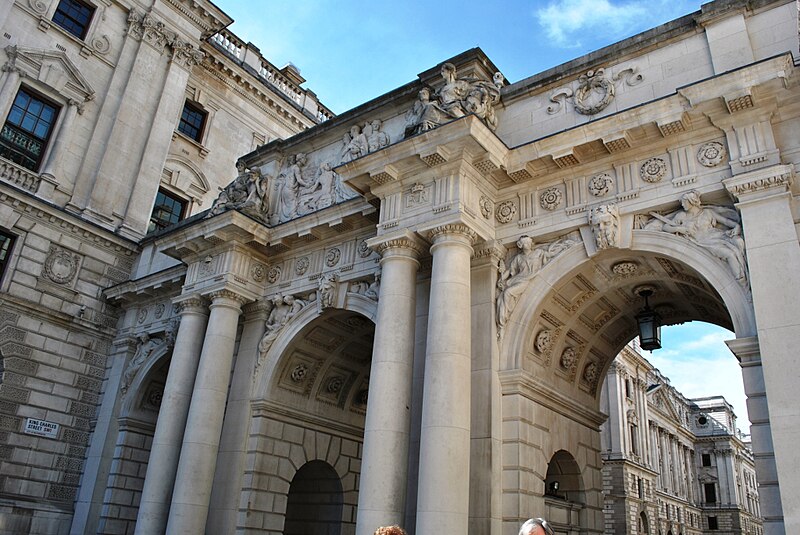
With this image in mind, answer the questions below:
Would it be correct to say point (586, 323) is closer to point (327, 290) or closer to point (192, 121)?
point (327, 290)

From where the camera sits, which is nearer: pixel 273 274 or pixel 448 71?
pixel 448 71

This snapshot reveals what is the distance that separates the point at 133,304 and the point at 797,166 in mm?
19763

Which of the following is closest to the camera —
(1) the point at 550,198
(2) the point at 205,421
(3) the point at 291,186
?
(1) the point at 550,198

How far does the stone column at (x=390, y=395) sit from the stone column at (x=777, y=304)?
5.69 metres

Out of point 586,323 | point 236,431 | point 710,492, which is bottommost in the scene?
point 236,431

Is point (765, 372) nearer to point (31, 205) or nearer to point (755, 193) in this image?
point (755, 193)

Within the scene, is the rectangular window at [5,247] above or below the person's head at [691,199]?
Answer: above

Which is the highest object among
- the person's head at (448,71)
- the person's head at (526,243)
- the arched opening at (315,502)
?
the person's head at (448,71)

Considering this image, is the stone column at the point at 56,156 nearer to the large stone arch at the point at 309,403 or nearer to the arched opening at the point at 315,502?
the large stone arch at the point at 309,403

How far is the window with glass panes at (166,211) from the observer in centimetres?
2727

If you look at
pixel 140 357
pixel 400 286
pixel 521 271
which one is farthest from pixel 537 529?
pixel 140 357

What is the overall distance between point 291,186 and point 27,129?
1152 centimetres

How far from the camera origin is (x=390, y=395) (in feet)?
39.4

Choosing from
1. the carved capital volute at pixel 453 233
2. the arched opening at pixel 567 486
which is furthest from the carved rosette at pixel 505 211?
the arched opening at pixel 567 486
